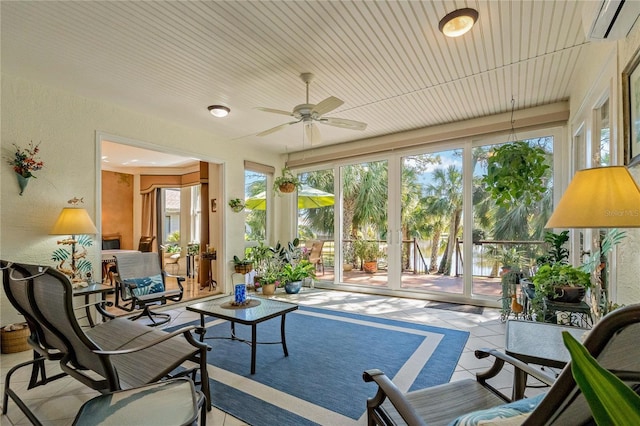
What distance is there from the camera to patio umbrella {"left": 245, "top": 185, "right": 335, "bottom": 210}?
6059 millimetres

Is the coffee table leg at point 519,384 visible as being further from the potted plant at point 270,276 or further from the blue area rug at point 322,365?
the potted plant at point 270,276

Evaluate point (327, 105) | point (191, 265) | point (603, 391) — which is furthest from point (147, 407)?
point (191, 265)

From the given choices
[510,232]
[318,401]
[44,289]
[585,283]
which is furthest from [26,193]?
[510,232]

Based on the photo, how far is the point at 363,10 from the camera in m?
2.21

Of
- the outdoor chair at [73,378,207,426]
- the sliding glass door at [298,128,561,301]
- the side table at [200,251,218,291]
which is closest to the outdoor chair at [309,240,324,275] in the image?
the sliding glass door at [298,128,561,301]

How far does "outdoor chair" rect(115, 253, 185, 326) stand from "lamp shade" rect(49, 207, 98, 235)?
0.57 metres

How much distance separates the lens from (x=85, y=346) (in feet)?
4.96

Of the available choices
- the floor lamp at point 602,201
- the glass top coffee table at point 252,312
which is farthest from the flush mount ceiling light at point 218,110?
the floor lamp at point 602,201

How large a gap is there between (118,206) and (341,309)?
648cm

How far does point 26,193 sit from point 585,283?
519 cm

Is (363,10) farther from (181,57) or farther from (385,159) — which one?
(385,159)

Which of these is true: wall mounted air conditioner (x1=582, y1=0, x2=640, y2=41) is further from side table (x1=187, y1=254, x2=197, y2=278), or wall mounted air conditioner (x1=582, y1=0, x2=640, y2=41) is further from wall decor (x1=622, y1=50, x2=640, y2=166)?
side table (x1=187, y1=254, x2=197, y2=278)

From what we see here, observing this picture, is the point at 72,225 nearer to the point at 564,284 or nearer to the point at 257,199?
the point at 257,199

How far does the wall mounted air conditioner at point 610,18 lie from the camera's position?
5.18 ft
